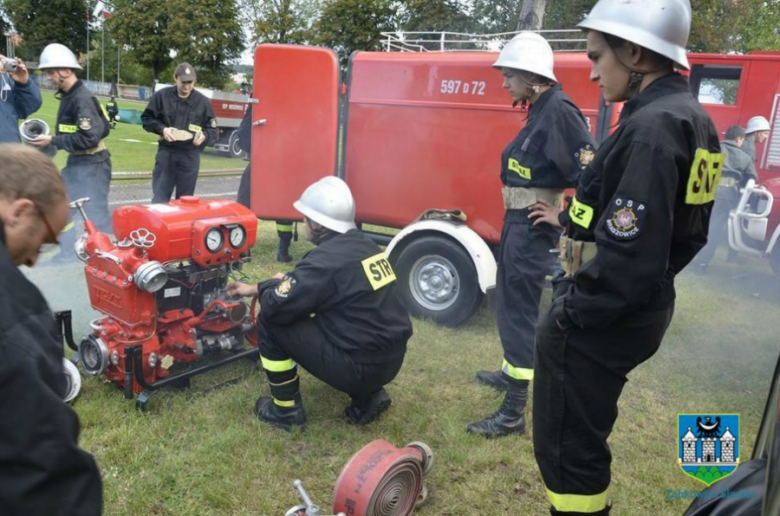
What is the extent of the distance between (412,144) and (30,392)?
469cm

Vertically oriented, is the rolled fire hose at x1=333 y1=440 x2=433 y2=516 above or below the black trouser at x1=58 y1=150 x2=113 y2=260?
below

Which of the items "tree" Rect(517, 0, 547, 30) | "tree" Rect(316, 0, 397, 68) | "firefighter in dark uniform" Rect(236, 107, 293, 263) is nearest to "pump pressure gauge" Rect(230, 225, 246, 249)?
"firefighter in dark uniform" Rect(236, 107, 293, 263)

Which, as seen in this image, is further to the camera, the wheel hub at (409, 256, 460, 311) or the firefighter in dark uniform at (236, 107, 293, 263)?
the firefighter in dark uniform at (236, 107, 293, 263)

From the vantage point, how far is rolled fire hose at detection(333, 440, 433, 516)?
8.04ft

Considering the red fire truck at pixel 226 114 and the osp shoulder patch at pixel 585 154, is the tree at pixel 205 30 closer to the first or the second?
the red fire truck at pixel 226 114

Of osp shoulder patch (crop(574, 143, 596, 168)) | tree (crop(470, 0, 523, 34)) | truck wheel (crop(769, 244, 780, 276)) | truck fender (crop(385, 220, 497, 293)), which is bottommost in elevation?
truck wheel (crop(769, 244, 780, 276))

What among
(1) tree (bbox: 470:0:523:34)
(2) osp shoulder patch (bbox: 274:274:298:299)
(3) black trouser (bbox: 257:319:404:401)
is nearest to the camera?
(2) osp shoulder patch (bbox: 274:274:298:299)

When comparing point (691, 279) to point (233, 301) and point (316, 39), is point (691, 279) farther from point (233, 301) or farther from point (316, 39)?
point (316, 39)

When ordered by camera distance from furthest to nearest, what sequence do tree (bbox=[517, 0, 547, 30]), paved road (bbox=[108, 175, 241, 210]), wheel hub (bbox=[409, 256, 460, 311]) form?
tree (bbox=[517, 0, 547, 30])
paved road (bbox=[108, 175, 241, 210])
wheel hub (bbox=[409, 256, 460, 311])

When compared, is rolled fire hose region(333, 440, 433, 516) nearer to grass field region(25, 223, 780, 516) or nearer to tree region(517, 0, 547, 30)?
grass field region(25, 223, 780, 516)

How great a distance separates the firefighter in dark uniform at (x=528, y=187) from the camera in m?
3.45

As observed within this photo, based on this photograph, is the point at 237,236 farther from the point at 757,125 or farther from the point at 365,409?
the point at 757,125

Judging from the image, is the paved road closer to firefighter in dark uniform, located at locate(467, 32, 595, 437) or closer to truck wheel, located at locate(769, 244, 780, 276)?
firefighter in dark uniform, located at locate(467, 32, 595, 437)

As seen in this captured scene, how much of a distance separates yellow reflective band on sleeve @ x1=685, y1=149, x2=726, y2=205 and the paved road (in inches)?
328
